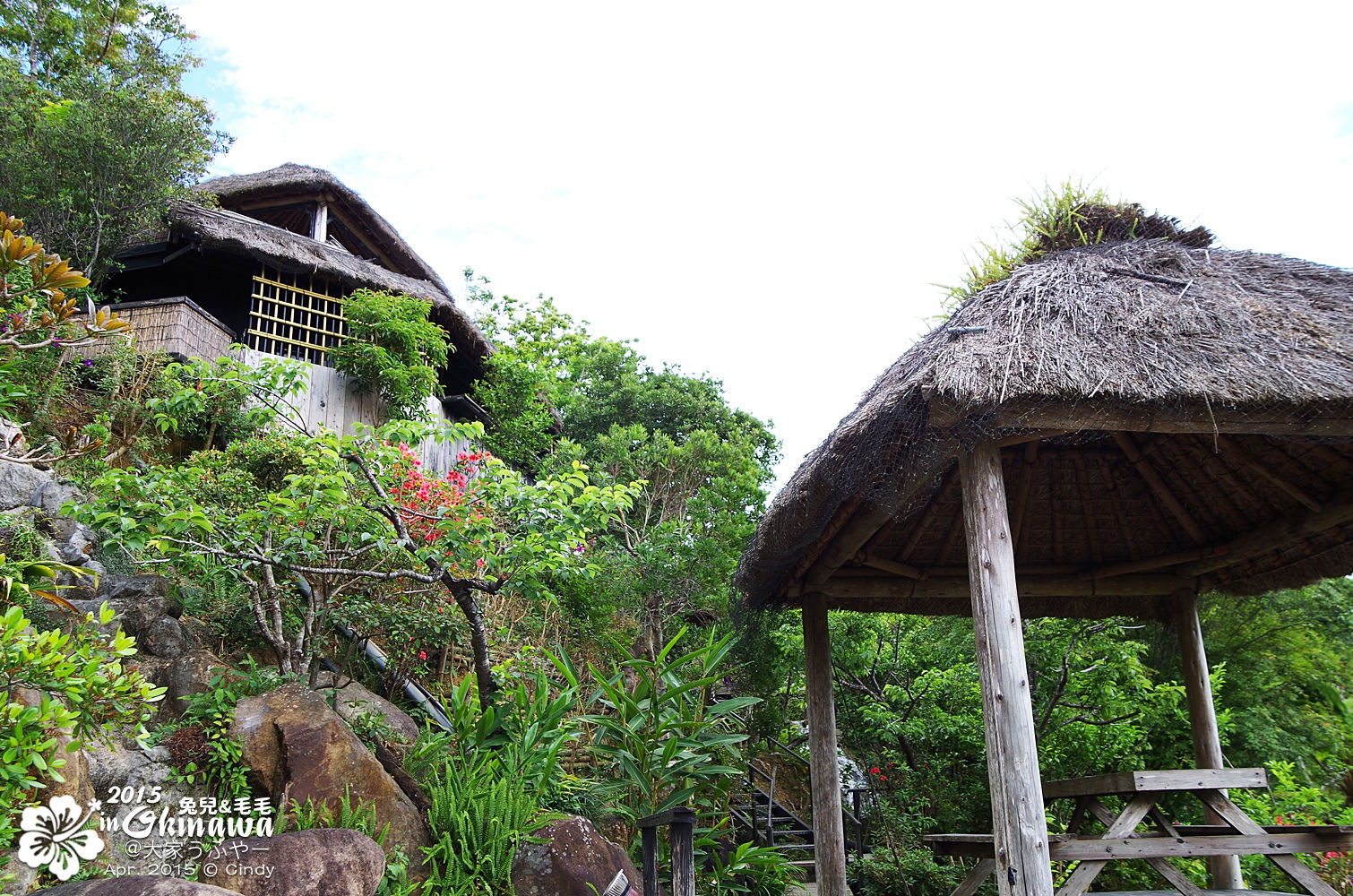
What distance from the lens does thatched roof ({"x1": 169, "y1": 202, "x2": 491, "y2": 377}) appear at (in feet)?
30.6

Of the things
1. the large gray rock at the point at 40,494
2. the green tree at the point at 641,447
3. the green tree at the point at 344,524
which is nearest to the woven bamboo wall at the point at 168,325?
the large gray rock at the point at 40,494

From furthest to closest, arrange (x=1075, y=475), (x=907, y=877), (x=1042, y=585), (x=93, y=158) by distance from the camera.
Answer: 1. (x=93, y=158)
2. (x=907, y=877)
3. (x=1042, y=585)
4. (x=1075, y=475)

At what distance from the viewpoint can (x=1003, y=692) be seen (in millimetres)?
2920

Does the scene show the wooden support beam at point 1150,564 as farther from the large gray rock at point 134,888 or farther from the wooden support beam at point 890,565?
the large gray rock at point 134,888

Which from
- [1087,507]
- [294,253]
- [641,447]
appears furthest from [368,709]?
[641,447]

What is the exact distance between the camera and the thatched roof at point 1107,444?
3.04m

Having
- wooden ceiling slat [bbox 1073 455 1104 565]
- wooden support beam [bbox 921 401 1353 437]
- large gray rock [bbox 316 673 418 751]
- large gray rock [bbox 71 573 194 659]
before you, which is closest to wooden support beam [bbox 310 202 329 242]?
large gray rock [bbox 71 573 194 659]

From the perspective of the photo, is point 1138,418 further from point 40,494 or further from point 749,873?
point 40,494

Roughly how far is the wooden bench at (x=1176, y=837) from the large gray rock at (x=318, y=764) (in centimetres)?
284

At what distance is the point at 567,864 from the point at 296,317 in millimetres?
8774

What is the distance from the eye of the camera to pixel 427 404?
11.3 meters

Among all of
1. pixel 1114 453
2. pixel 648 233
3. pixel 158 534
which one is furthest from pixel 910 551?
pixel 648 233

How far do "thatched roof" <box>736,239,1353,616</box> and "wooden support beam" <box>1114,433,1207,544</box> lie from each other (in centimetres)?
1

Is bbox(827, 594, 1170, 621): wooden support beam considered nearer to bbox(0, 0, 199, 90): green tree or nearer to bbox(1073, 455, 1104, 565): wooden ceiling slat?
bbox(1073, 455, 1104, 565): wooden ceiling slat
